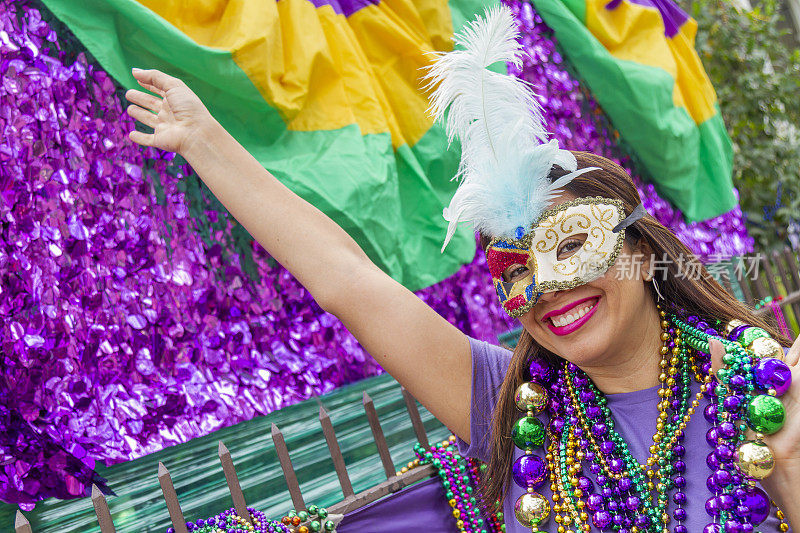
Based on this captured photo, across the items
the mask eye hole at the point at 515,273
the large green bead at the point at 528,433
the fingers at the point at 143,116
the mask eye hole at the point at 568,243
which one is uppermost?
the fingers at the point at 143,116

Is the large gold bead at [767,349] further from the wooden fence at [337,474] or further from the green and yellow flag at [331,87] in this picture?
the green and yellow flag at [331,87]

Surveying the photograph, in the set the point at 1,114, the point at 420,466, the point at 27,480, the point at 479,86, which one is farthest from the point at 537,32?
the point at 27,480

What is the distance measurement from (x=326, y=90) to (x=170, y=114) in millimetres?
704

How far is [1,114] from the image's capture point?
1.92 m

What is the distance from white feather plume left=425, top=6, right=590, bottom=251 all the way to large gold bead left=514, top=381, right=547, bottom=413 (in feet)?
1.29

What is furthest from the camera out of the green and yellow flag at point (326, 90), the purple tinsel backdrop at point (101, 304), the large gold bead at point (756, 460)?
the green and yellow flag at point (326, 90)

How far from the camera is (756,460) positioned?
4.33 ft

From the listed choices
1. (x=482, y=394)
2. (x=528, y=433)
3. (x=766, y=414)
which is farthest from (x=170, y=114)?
(x=766, y=414)

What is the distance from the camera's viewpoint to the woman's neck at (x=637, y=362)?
161 cm

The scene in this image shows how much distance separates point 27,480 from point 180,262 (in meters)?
0.76

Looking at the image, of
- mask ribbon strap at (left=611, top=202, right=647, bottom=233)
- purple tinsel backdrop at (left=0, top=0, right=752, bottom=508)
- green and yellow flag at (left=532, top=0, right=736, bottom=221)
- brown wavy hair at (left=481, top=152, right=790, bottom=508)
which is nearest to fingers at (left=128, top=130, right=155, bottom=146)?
purple tinsel backdrop at (left=0, top=0, right=752, bottom=508)

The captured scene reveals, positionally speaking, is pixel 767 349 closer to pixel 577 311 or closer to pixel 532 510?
pixel 577 311

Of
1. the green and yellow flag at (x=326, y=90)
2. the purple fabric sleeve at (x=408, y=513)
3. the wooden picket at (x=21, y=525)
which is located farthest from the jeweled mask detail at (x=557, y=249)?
the wooden picket at (x=21, y=525)

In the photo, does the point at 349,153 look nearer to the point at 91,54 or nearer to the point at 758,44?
the point at 91,54
